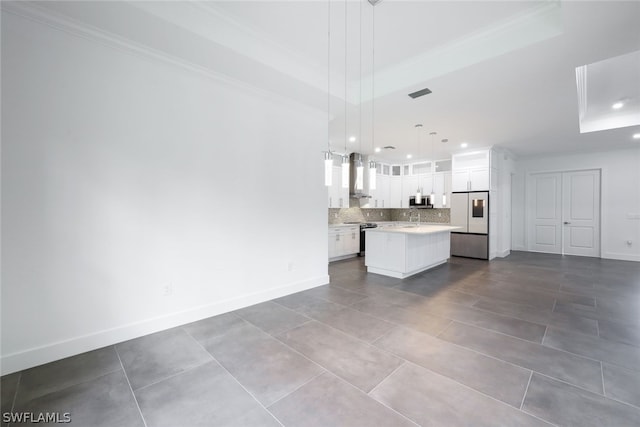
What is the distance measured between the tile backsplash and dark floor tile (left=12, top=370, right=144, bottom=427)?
6018 mm

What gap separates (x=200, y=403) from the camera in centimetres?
178

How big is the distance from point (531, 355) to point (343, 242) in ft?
15.7

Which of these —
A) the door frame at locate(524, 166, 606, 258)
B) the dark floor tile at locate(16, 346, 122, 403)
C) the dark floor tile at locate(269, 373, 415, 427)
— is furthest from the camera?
the door frame at locate(524, 166, 606, 258)

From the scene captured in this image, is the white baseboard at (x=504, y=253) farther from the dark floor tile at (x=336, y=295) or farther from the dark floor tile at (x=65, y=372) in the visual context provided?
the dark floor tile at (x=65, y=372)

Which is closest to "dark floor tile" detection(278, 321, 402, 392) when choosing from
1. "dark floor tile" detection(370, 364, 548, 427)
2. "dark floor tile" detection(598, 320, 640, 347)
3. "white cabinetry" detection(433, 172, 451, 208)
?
"dark floor tile" detection(370, 364, 548, 427)

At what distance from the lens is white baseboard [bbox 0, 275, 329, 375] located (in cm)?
214

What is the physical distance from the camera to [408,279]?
15.9ft

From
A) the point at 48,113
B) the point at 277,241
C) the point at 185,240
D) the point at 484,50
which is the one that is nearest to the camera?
the point at 48,113

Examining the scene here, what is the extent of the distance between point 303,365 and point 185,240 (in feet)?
5.97

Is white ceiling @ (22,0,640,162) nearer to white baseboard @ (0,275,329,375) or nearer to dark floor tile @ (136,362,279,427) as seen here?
white baseboard @ (0,275,329,375)

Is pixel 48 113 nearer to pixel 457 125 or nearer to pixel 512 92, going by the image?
pixel 512 92

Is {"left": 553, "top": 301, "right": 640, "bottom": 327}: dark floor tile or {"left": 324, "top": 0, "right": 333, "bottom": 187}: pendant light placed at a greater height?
{"left": 324, "top": 0, "right": 333, "bottom": 187}: pendant light

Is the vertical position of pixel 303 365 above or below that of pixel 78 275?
below

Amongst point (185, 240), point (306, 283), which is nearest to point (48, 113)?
point (185, 240)
